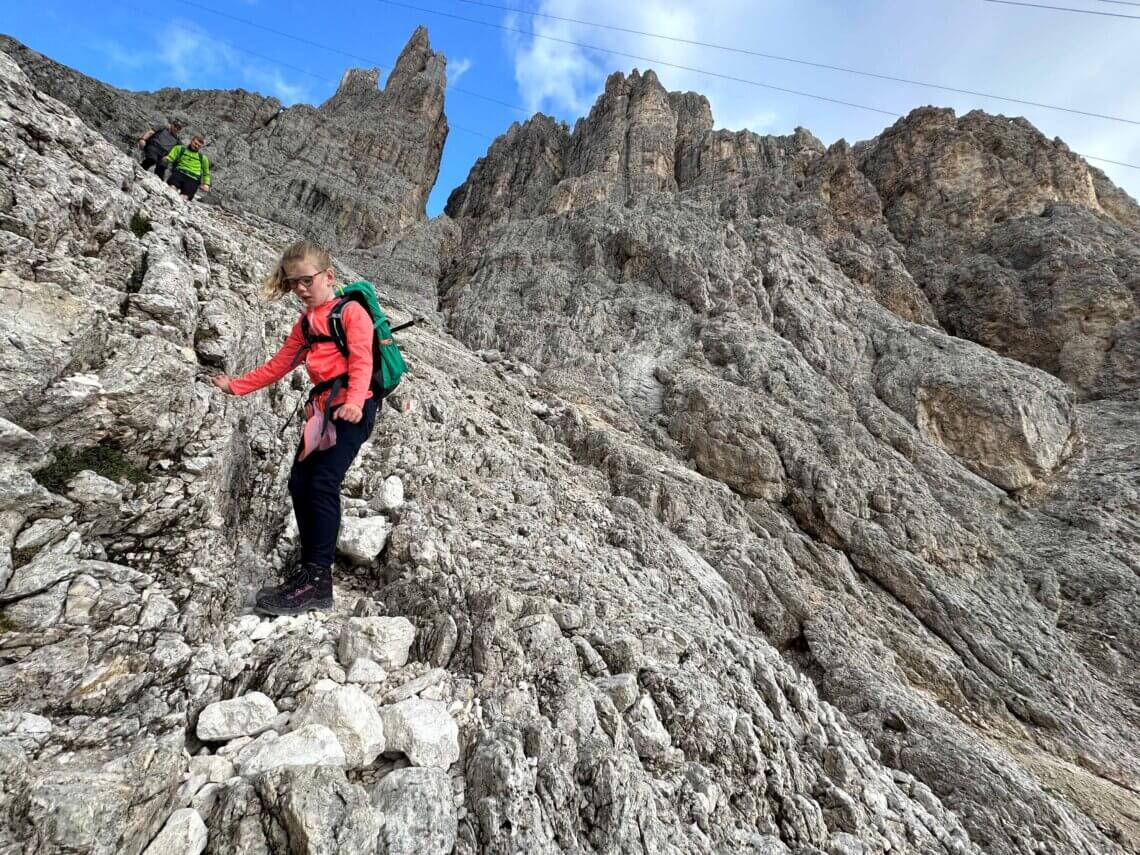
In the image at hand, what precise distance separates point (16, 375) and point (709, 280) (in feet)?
94.4

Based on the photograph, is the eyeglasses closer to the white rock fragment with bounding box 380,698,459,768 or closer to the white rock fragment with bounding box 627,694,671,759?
the white rock fragment with bounding box 380,698,459,768

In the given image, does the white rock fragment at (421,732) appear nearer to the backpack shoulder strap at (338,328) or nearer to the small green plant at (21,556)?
the small green plant at (21,556)

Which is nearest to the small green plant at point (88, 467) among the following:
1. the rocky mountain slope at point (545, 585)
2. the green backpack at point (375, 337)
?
the rocky mountain slope at point (545, 585)

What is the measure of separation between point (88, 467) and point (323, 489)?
154 centimetres

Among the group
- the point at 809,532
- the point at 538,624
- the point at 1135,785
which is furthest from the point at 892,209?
the point at 538,624

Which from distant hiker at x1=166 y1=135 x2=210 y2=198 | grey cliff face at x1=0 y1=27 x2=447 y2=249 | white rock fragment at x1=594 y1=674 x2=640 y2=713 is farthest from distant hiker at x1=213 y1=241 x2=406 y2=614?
grey cliff face at x1=0 y1=27 x2=447 y2=249

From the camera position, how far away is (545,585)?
5.93m

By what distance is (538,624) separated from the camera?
5008 millimetres

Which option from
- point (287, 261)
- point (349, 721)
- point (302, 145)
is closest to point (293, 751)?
point (349, 721)

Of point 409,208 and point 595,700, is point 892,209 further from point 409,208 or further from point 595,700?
point 595,700

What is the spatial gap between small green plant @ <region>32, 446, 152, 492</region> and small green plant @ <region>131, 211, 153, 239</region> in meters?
3.33

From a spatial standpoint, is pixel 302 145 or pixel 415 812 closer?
pixel 415 812

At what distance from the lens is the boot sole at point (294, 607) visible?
13.3 feet

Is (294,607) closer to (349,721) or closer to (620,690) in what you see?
(349,721)
